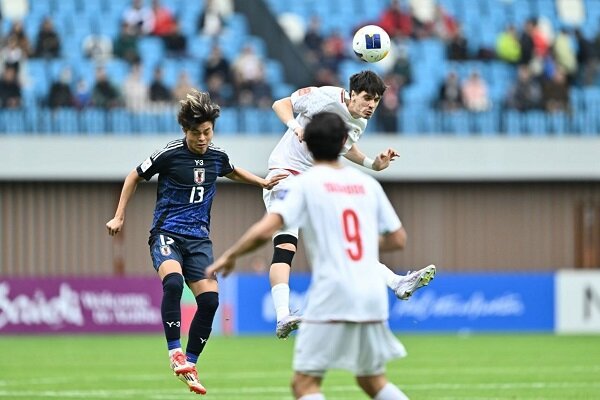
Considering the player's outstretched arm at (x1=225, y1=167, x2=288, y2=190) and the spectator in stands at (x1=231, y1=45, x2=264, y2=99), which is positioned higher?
the spectator in stands at (x1=231, y1=45, x2=264, y2=99)

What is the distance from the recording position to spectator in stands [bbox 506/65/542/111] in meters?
28.7

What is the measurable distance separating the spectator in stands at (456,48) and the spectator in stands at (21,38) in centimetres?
852

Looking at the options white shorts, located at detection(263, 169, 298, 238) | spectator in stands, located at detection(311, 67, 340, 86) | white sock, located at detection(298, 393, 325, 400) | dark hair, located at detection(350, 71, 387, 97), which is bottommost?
white sock, located at detection(298, 393, 325, 400)

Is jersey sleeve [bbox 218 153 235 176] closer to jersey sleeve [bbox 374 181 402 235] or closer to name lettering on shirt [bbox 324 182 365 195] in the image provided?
jersey sleeve [bbox 374 181 402 235]

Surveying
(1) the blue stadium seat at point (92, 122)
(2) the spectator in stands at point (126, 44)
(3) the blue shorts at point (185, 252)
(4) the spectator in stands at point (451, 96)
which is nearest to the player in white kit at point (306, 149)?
(3) the blue shorts at point (185, 252)

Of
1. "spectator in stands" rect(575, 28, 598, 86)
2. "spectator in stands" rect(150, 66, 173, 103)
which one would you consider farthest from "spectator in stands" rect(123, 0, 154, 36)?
"spectator in stands" rect(575, 28, 598, 86)

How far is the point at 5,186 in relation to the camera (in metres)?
28.9

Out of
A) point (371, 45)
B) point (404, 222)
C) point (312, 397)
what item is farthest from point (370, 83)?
point (404, 222)

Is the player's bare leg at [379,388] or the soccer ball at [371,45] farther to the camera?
the soccer ball at [371,45]

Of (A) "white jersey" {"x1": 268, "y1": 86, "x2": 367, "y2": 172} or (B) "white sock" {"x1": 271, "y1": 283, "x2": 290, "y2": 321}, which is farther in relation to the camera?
(A) "white jersey" {"x1": 268, "y1": 86, "x2": 367, "y2": 172}

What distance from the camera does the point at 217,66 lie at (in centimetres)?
2748

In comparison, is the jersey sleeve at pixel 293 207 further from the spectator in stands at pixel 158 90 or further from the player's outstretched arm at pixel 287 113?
the spectator in stands at pixel 158 90

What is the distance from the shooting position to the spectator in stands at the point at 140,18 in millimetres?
28156

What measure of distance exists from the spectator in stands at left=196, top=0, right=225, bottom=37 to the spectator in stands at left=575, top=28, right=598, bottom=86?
24.6 ft
